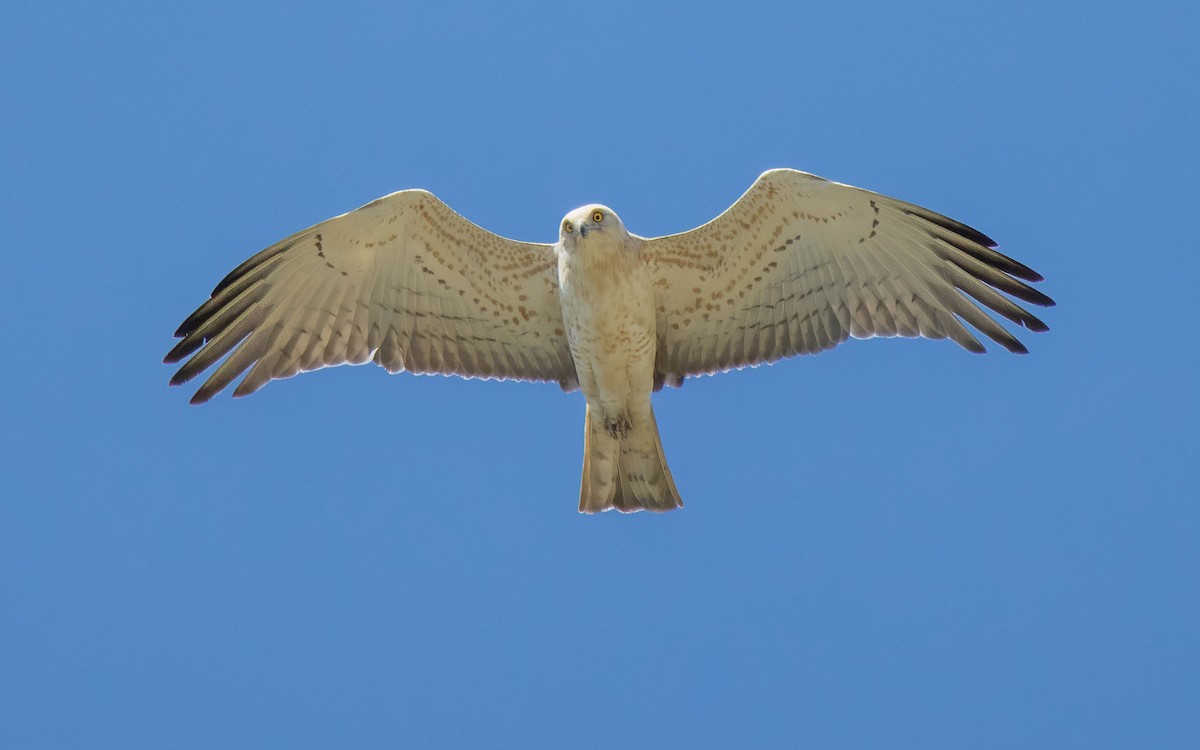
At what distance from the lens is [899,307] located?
41.5 feet

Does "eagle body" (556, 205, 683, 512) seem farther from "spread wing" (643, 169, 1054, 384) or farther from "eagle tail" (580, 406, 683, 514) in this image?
"spread wing" (643, 169, 1054, 384)

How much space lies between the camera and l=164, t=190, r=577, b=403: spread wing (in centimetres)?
1257

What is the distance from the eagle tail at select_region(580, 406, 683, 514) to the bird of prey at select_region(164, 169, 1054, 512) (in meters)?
0.01

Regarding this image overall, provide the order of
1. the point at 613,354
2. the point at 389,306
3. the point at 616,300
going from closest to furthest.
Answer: the point at 616,300, the point at 613,354, the point at 389,306

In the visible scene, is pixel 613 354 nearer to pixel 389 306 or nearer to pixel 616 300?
pixel 616 300

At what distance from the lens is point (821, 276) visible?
41.9 feet

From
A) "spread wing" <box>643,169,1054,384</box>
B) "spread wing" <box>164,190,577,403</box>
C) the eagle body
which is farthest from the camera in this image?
"spread wing" <box>164,190,577,403</box>

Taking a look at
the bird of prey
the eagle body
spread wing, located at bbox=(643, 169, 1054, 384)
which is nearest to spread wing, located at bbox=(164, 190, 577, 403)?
the bird of prey

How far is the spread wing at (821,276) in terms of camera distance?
12.3 meters

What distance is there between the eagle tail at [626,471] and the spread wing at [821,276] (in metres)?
0.95

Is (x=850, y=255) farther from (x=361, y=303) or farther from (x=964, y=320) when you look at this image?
(x=361, y=303)

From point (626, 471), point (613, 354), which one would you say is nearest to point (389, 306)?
point (613, 354)

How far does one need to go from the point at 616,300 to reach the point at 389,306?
2.21m

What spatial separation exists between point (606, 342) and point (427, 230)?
1824 mm
